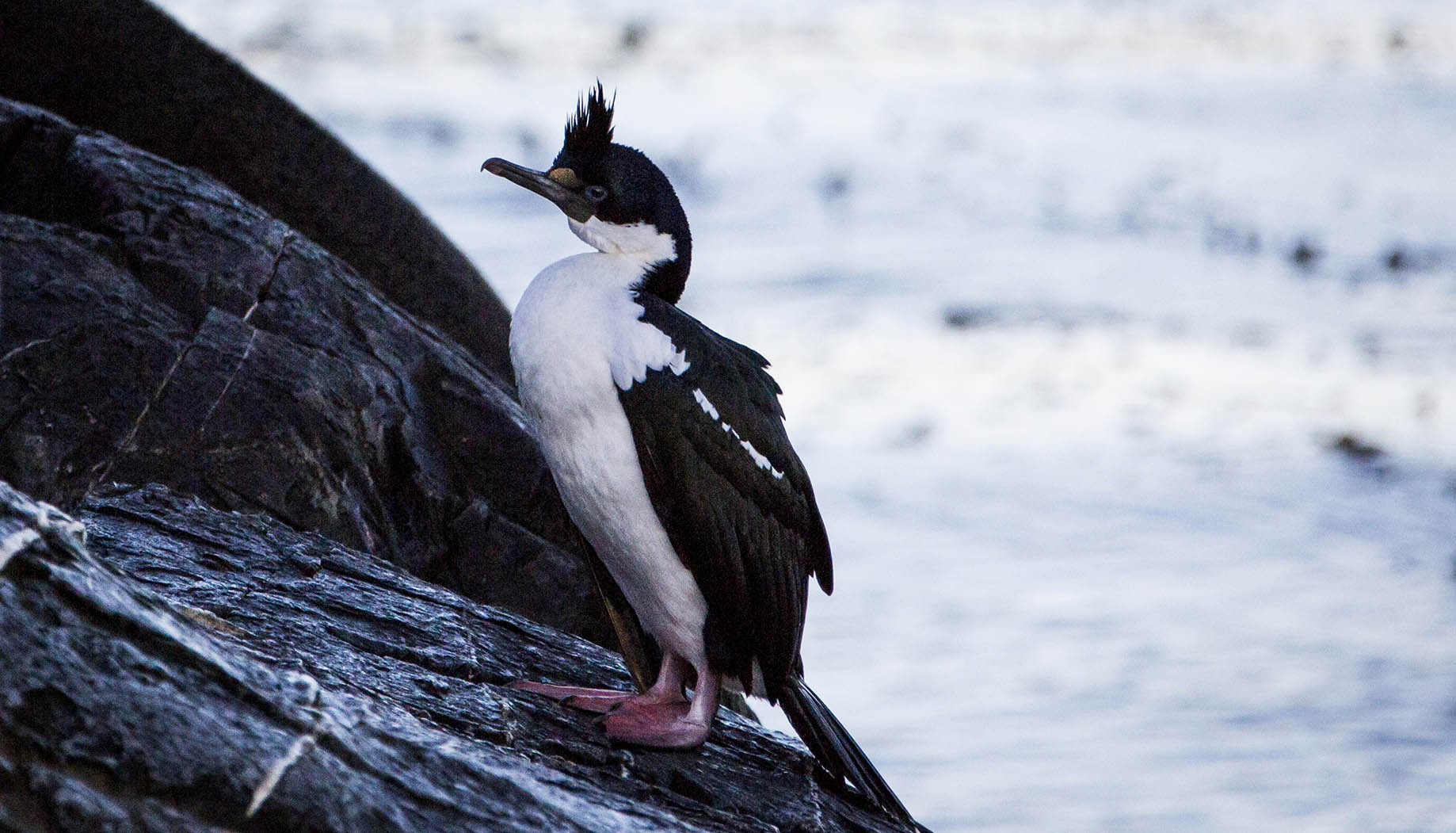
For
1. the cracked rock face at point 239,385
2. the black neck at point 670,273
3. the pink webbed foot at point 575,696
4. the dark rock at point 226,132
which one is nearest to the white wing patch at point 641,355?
the black neck at point 670,273

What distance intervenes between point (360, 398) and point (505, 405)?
651mm

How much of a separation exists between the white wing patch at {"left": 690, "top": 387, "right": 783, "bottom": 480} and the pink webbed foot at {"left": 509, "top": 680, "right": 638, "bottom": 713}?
0.62m

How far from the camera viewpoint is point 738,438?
13.9ft

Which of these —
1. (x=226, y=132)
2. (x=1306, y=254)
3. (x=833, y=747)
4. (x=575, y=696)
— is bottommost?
(x=575, y=696)

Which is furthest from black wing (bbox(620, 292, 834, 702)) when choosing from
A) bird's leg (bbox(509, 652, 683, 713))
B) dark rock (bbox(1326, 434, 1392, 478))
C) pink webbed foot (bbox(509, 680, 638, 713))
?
dark rock (bbox(1326, 434, 1392, 478))

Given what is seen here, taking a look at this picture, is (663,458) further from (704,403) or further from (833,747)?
(833,747)

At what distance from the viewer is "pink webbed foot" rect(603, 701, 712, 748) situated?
4062 mm

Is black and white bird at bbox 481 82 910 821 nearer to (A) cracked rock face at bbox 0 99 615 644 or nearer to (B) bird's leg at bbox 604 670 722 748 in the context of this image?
(B) bird's leg at bbox 604 670 722 748

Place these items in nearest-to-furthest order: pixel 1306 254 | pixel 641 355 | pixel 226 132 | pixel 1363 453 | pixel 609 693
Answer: pixel 641 355 → pixel 609 693 → pixel 226 132 → pixel 1363 453 → pixel 1306 254

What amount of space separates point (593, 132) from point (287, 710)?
6.11 ft

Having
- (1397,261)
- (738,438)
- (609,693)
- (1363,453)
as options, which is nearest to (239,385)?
(609,693)

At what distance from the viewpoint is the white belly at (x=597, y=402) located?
4.10 meters

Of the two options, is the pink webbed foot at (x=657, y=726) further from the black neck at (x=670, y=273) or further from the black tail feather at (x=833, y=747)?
the black neck at (x=670, y=273)

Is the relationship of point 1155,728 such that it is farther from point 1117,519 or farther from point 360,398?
point 360,398
